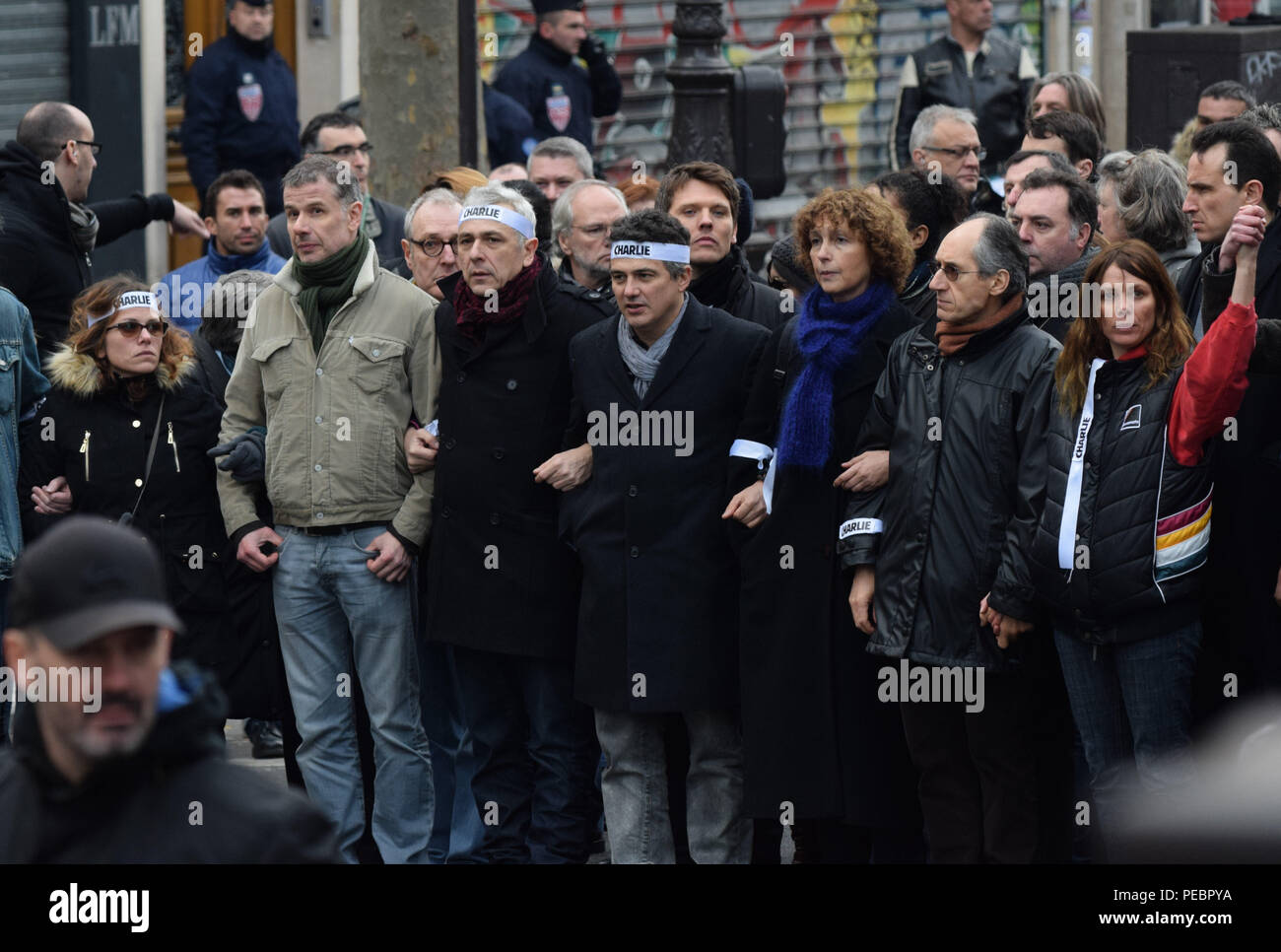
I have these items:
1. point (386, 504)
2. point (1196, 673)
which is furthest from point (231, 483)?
point (1196, 673)

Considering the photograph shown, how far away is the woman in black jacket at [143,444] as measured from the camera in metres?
7.00

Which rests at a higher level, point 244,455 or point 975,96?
point 975,96

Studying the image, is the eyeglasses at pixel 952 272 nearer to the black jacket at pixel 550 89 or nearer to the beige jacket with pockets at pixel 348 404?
the beige jacket with pockets at pixel 348 404

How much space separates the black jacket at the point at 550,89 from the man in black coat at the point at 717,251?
6.03 meters

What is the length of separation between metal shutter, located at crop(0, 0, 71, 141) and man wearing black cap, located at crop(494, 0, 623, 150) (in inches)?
112

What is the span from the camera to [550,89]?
512 inches

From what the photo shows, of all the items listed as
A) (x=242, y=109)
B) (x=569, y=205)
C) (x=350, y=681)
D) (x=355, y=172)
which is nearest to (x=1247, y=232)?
(x=569, y=205)

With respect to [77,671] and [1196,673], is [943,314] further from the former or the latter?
[77,671]

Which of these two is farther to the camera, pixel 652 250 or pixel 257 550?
pixel 257 550

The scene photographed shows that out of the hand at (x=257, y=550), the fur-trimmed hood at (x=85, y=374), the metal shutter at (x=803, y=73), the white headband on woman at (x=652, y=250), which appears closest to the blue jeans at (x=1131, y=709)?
the white headband on woman at (x=652, y=250)

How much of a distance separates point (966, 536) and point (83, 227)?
4.31 m

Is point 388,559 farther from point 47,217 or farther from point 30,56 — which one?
point 30,56
